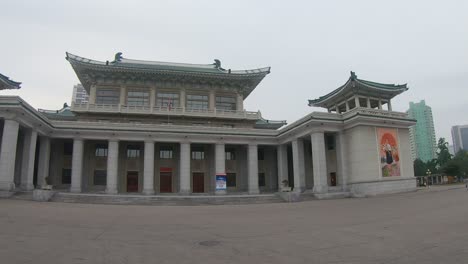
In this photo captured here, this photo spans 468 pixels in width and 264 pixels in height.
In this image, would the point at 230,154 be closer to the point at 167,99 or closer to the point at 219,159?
the point at 219,159

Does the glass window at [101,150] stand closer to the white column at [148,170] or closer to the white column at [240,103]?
the white column at [148,170]

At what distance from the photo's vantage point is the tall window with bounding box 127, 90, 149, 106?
129ft

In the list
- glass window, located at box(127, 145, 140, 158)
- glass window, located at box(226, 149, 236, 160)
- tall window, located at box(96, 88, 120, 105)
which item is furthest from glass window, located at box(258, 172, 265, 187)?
tall window, located at box(96, 88, 120, 105)

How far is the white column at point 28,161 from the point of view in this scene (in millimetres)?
27891

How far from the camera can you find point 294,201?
89.4 ft

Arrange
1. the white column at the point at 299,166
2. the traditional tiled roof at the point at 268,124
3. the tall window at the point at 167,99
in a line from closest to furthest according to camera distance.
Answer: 1. the white column at the point at 299,166
2. the tall window at the point at 167,99
3. the traditional tiled roof at the point at 268,124

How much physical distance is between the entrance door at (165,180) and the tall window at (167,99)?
8.10m

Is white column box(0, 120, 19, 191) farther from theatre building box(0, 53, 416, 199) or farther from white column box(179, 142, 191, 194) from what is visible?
white column box(179, 142, 191, 194)

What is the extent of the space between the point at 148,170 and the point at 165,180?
438 centimetres

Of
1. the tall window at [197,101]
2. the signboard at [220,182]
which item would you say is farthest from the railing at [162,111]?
the signboard at [220,182]

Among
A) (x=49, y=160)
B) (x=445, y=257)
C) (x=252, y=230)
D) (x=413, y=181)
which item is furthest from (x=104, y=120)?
(x=445, y=257)

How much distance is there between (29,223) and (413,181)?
3022 cm

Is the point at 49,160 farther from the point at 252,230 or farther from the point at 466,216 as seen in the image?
the point at 466,216

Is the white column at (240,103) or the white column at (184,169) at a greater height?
the white column at (240,103)
